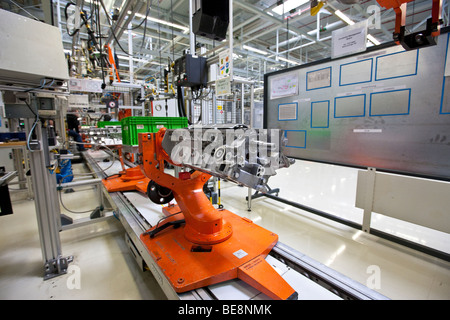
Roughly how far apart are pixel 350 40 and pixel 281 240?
210 cm

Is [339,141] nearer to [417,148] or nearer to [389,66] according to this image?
[417,148]

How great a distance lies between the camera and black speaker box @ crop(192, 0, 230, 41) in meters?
1.64

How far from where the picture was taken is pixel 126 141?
2.80 metres

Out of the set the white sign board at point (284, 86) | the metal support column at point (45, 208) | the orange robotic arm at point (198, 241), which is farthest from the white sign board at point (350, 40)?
the metal support column at point (45, 208)

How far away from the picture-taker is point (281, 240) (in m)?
2.24

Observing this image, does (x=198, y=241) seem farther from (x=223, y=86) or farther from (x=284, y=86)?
(x=284, y=86)

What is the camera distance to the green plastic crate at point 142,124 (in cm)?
260

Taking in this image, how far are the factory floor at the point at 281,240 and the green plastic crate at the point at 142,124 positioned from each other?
3.76 feet

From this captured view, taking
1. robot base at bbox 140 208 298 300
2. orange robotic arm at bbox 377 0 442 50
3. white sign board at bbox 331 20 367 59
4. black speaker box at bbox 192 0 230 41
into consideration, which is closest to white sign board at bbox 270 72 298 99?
white sign board at bbox 331 20 367 59

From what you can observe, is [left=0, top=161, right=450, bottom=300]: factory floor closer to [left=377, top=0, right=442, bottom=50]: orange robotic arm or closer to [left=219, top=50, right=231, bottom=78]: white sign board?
[left=377, top=0, right=442, bottom=50]: orange robotic arm

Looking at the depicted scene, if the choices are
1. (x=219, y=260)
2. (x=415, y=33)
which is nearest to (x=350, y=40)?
(x=415, y=33)

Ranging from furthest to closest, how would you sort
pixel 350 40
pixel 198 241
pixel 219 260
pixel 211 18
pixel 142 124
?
pixel 142 124 < pixel 350 40 < pixel 211 18 < pixel 198 241 < pixel 219 260

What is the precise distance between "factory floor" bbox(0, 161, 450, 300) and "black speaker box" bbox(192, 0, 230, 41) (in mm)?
2125
